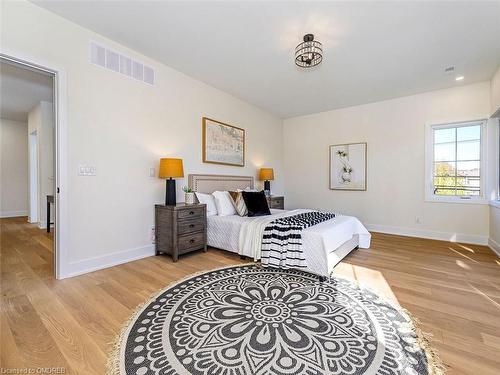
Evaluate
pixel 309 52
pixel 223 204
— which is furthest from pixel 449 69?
pixel 223 204

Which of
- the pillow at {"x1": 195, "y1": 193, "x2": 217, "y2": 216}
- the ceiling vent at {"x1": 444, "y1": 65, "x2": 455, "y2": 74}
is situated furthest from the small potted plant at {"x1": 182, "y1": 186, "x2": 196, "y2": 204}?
the ceiling vent at {"x1": 444, "y1": 65, "x2": 455, "y2": 74}

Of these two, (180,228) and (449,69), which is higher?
(449,69)

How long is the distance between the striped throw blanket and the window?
2975 mm

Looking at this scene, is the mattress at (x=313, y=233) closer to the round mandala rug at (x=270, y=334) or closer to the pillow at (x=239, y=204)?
the pillow at (x=239, y=204)

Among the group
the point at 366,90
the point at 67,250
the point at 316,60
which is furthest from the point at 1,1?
the point at 366,90

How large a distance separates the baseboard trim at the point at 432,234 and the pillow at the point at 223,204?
312 centimetres

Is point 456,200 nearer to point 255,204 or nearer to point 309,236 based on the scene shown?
point 309,236

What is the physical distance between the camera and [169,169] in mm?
3113

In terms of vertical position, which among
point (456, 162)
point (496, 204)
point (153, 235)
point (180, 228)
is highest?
point (456, 162)

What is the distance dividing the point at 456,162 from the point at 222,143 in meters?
4.24

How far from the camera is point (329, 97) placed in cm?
458

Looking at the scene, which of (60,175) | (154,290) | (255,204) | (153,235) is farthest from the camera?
(255,204)

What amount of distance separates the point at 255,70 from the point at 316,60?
119cm

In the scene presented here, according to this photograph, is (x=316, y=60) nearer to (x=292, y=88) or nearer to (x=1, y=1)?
(x=292, y=88)
